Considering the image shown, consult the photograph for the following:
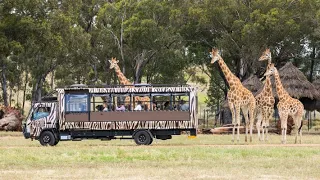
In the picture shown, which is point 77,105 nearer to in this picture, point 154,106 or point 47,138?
point 47,138

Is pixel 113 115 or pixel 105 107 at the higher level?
pixel 105 107

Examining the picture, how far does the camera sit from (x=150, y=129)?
1211 inches

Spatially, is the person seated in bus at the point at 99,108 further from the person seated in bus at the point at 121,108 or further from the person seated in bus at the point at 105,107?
the person seated in bus at the point at 121,108

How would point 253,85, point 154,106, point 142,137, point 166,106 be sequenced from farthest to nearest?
point 253,85 → point 154,106 → point 166,106 → point 142,137

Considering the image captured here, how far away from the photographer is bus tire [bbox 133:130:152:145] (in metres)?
30.6

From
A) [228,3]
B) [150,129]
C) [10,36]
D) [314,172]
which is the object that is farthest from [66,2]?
[314,172]


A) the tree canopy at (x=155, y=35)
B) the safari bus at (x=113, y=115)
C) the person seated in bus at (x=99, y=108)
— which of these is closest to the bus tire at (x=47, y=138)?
the safari bus at (x=113, y=115)

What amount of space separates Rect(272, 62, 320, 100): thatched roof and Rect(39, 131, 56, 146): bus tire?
20018mm

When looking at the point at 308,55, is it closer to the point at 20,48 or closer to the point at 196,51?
the point at 196,51

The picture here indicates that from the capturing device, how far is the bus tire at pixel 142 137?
100 feet

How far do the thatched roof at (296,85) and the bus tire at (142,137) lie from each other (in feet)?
58.9

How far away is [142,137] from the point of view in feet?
101

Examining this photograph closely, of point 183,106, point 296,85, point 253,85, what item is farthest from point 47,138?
point 253,85

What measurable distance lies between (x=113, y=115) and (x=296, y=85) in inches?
752
